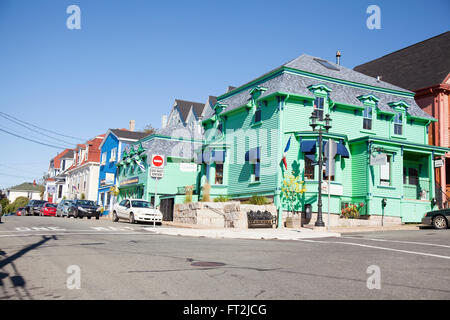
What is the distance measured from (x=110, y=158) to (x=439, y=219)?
37.8 meters

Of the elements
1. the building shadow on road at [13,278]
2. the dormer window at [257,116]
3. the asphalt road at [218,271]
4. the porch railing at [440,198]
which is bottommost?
the building shadow on road at [13,278]

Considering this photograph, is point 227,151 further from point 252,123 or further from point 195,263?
point 195,263

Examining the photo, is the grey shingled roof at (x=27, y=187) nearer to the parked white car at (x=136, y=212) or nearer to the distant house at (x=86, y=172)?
the distant house at (x=86, y=172)

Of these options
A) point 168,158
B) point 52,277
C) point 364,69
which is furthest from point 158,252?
point 364,69

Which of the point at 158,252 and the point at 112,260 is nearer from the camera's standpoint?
the point at 112,260

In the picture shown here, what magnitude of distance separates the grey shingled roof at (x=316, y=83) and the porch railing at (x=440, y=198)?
5194mm

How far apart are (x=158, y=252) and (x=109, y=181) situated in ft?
127

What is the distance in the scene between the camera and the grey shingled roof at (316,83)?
84.1 ft

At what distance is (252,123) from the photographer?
27.5 m

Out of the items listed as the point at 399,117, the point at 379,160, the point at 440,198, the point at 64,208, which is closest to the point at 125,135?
the point at 64,208

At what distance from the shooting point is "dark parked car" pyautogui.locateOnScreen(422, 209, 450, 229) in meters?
20.0

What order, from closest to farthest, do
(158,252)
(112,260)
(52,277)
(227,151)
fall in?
(52,277) → (112,260) → (158,252) → (227,151)

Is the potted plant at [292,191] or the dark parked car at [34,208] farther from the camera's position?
the dark parked car at [34,208]

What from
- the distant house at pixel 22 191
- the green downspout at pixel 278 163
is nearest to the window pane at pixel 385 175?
the green downspout at pixel 278 163
